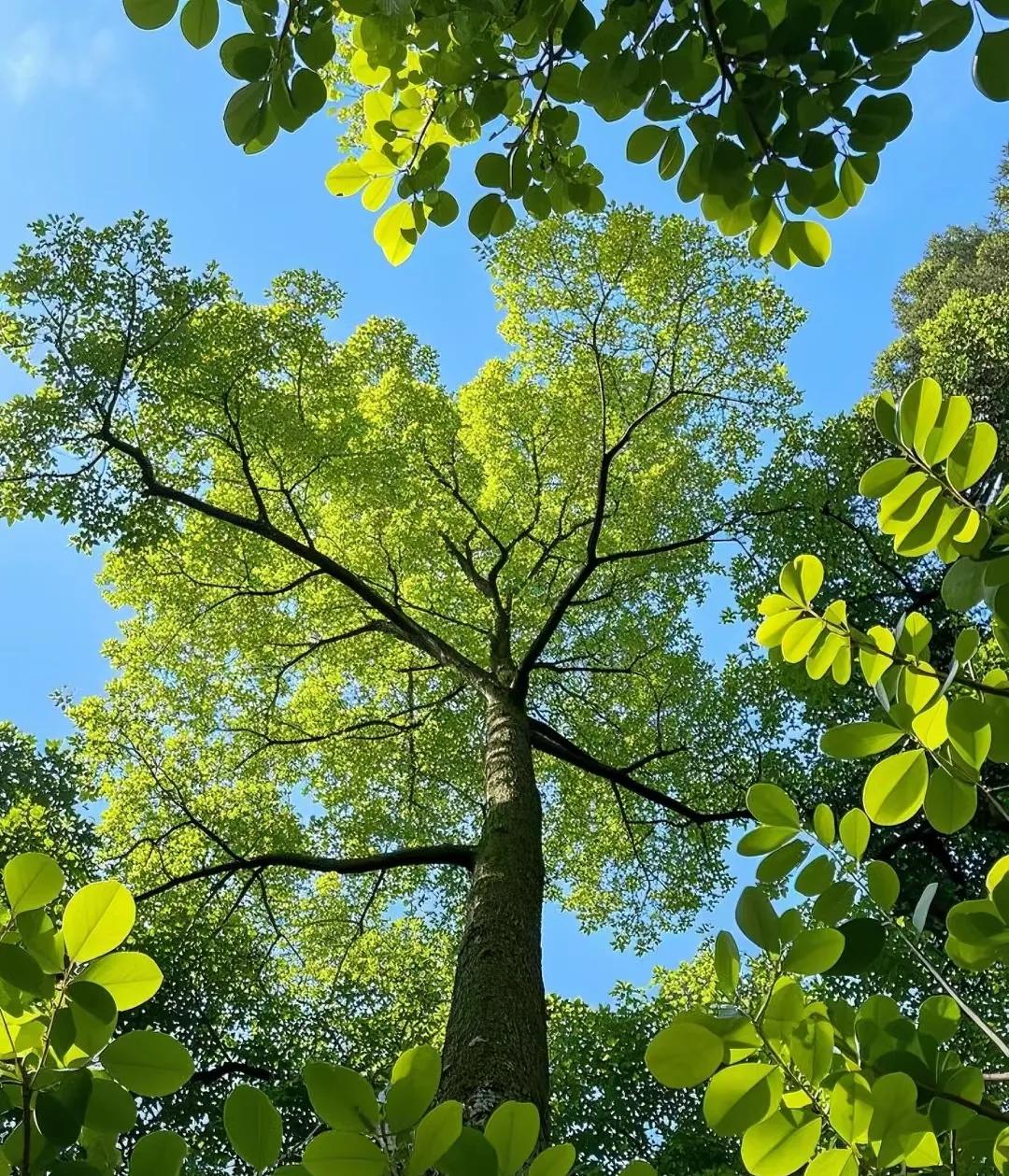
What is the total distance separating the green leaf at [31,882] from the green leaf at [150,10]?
3.44ft

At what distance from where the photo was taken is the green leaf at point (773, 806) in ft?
3.56

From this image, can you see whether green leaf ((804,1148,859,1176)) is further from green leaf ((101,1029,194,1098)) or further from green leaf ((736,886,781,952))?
green leaf ((101,1029,194,1098))

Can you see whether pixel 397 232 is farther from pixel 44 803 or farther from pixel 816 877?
pixel 44 803

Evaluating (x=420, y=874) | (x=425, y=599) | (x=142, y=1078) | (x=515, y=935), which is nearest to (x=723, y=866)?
(x=420, y=874)

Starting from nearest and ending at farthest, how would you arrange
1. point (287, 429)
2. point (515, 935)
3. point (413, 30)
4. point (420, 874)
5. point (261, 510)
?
point (413, 30)
point (515, 935)
point (261, 510)
point (287, 429)
point (420, 874)

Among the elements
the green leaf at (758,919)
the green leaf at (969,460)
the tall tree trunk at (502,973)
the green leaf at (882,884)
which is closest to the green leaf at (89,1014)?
the green leaf at (758,919)

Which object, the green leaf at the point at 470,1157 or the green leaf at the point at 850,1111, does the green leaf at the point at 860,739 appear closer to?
the green leaf at the point at 850,1111

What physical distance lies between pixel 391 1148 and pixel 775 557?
6782 millimetres

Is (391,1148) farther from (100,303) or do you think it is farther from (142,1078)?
(100,303)

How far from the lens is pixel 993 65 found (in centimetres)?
114

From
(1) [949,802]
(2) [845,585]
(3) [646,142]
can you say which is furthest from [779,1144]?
(2) [845,585]

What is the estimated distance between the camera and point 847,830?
1056mm

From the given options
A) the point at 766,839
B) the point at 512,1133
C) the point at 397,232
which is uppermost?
the point at 397,232

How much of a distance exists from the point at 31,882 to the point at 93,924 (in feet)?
0.28
